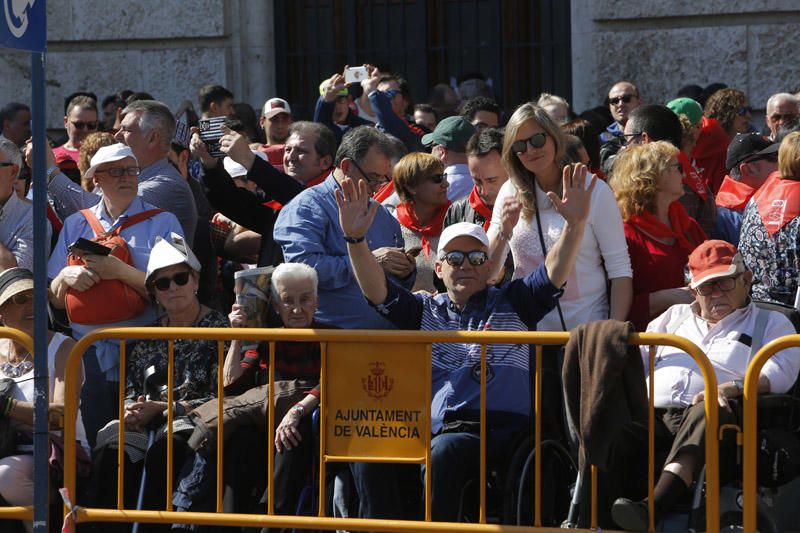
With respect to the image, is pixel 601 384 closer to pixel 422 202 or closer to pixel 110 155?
pixel 422 202

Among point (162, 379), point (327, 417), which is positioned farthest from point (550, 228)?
point (162, 379)

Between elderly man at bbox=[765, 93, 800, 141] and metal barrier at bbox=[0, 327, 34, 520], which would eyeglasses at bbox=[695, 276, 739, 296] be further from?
elderly man at bbox=[765, 93, 800, 141]

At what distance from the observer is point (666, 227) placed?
22.5 ft

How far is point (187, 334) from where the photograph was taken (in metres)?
5.91

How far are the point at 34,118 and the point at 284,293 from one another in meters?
1.61

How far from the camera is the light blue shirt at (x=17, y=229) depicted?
7738mm

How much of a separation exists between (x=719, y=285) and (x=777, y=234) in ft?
2.62

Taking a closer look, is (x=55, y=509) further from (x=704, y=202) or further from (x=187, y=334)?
(x=704, y=202)

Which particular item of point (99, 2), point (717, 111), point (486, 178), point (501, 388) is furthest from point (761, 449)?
point (99, 2)

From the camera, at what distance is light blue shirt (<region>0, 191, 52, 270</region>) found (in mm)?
7738

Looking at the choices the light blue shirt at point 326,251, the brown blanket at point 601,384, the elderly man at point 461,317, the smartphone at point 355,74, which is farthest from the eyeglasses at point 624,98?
the brown blanket at point 601,384

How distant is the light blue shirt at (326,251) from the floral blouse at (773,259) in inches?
71.5

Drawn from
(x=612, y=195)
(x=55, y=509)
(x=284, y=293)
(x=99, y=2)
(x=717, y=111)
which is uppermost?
(x=99, y=2)

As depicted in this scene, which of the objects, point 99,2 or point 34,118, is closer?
point 34,118
